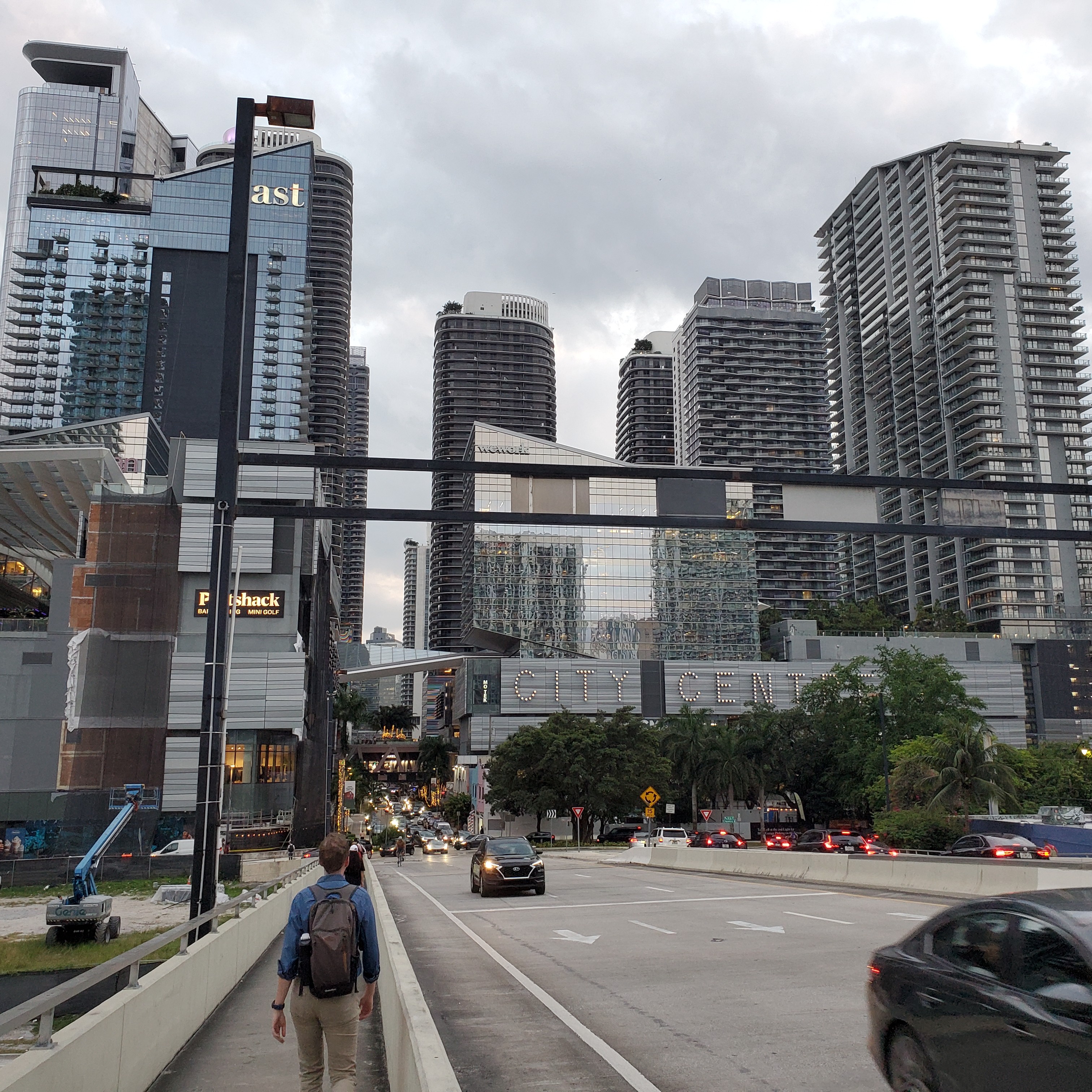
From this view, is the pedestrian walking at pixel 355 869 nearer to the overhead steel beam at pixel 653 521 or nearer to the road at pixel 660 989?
the road at pixel 660 989

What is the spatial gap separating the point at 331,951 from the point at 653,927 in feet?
42.0

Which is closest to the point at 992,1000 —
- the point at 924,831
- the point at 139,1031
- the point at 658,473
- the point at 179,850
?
the point at 139,1031

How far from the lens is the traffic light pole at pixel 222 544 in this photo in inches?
543

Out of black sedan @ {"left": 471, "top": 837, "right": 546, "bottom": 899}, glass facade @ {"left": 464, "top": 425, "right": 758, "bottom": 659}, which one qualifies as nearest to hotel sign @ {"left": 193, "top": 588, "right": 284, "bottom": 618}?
glass facade @ {"left": 464, "top": 425, "right": 758, "bottom": 659}

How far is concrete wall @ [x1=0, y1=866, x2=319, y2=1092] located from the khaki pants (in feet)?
4.21

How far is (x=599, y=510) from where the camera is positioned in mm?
112750

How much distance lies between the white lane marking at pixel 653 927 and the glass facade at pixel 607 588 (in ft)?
327

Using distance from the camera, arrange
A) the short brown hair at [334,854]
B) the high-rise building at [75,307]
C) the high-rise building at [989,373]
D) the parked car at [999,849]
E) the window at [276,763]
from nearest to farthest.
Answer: the short brown hair at [334,854] → the parked car at [999,849] → the window at [276,763] → the high-rise building at [989,373] → the high-rise building at [75,307]

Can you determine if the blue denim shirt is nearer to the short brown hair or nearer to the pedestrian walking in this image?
the short brown hair

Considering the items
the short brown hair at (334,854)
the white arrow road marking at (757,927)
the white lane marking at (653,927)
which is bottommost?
the white lane marking at (653,927)

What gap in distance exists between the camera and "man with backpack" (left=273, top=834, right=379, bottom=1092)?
6008 mm

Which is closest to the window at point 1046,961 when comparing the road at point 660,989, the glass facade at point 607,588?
the road at point 660,989

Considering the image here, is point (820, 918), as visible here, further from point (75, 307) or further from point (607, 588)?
point (75, 307)

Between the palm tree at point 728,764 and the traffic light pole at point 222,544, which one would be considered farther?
the palm tree at point 728,764
